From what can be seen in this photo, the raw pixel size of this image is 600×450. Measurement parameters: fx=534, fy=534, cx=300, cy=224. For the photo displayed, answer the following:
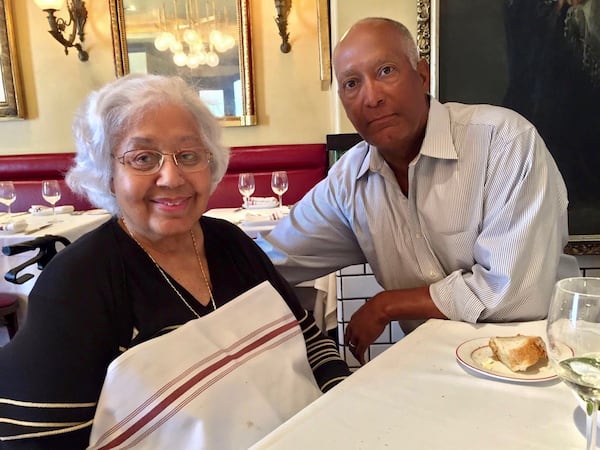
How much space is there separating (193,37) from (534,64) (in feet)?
8.13

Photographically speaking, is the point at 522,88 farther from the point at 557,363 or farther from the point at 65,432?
the point at 65,432

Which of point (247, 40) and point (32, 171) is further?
point (32, 171)

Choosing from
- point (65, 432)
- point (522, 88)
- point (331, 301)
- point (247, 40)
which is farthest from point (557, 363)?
point (247, 40)

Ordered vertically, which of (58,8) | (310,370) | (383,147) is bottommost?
(310,370)

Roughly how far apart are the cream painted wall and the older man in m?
2.45

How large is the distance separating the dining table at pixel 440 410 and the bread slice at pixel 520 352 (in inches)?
0.5

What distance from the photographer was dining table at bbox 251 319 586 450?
0.68 m

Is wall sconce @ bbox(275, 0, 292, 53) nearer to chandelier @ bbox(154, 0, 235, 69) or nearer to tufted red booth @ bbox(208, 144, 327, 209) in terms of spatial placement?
chandelier @ bbox(154, 0, 235, 69)

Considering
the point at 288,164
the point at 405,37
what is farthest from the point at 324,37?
the point at 405,37

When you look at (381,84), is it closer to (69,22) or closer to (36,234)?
(36,234)

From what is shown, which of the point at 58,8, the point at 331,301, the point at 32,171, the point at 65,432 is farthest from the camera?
the point at 32,171

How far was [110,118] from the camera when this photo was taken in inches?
42.1

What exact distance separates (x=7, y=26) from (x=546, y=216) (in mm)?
4222

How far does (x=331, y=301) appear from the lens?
2.17m
